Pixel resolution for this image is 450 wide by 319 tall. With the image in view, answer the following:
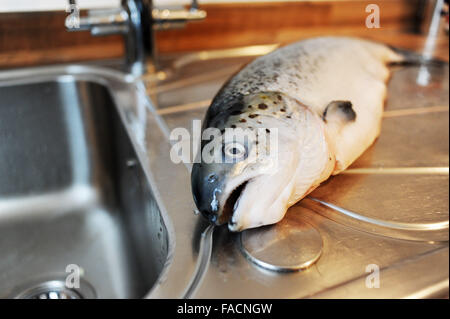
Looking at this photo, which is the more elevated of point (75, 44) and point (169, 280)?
point (75, 44)

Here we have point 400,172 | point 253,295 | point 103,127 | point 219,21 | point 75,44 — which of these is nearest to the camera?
point 253,295

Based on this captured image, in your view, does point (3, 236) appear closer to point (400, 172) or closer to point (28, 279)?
point (28, 279)

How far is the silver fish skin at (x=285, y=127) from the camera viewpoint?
18.8 inches

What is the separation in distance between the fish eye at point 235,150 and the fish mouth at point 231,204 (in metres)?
0.04

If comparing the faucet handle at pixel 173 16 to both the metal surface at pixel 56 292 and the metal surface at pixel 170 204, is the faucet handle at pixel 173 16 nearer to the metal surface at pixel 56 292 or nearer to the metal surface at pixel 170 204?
the metal surface at pixel 170 204

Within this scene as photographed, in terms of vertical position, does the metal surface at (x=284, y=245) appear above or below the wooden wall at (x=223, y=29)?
below

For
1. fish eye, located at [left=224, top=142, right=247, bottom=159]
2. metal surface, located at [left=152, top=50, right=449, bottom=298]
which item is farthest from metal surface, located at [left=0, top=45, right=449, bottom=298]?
fish eye, located at [left=224, top=142, right=247, bottom=159]

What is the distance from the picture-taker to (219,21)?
1.21 meters

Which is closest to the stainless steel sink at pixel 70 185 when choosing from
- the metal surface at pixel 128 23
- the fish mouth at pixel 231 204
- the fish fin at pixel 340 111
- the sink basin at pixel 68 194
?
the sink basin at pixel 68 194

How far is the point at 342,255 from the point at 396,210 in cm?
14

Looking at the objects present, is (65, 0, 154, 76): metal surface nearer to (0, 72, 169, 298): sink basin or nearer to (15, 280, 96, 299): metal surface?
(0, 72, 169, 298): sink basin

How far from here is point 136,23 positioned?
931 millimetres

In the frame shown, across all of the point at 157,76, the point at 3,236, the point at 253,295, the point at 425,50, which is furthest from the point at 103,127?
the point at 425,50

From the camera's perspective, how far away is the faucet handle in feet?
3.17
